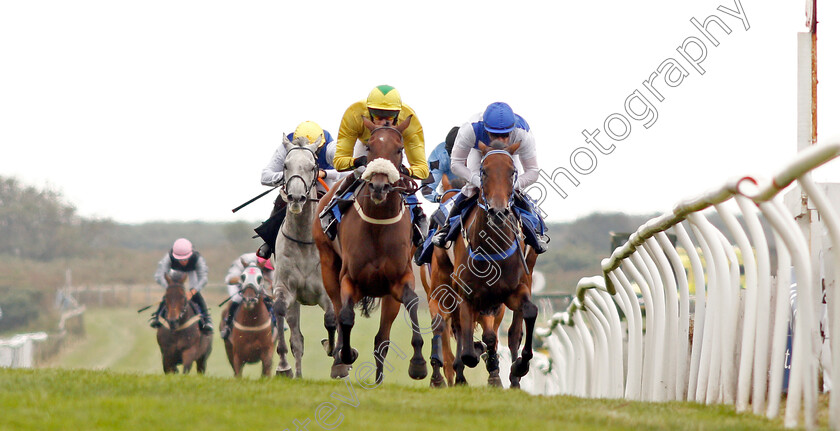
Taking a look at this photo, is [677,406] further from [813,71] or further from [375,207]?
[375,207]

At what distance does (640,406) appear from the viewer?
4898 mm

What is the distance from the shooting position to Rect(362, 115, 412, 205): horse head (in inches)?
272

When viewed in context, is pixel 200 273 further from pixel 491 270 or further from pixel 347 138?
pixel 491 270

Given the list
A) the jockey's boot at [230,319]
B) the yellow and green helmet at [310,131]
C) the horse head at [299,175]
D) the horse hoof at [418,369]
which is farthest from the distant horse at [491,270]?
the jockey's boot at [230,319]

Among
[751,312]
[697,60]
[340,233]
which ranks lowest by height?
[751,312]

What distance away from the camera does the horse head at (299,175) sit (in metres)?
8.83

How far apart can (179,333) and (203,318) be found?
1.33 feet

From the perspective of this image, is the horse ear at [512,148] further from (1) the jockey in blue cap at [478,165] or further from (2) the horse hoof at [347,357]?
(2) the horse hoof at [347,357]

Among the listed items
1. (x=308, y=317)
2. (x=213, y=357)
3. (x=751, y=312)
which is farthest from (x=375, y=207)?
(x=308, y=317)

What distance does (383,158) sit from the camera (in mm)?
7078

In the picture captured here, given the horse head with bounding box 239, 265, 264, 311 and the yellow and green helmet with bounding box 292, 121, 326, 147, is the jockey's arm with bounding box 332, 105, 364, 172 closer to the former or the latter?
the yellow and green helmet with bounding box 292, 121, 326, 147

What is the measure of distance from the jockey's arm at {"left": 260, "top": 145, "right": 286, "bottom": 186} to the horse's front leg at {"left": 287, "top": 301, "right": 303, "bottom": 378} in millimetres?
1193

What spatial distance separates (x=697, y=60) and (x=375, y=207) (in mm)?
2828

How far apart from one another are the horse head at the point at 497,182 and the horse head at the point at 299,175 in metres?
2.36
